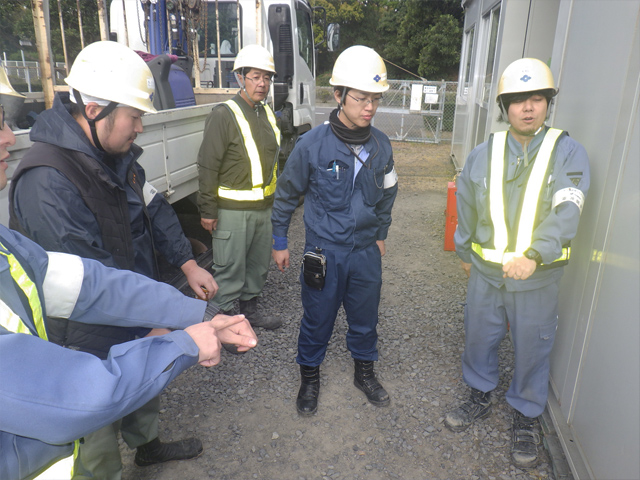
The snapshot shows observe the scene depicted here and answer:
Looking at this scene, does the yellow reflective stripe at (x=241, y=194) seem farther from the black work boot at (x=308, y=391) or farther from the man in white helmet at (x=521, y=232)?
the man in white helmet at (x=521, y=232)

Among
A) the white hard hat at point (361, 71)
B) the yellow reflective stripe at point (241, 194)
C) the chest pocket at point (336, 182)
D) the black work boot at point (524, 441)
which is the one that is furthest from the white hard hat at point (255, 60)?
the black work boot at point (524, 441)

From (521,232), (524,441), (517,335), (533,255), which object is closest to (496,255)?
(521,232)

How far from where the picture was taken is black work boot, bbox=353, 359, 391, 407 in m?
2.90

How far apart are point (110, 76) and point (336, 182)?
1.25 m

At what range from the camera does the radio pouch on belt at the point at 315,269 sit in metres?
2.64

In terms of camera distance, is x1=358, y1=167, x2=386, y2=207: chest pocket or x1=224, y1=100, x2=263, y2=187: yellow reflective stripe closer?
x1=358, y1=167, x2=386, y2=207: chest pocket

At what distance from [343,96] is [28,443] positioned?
214cm

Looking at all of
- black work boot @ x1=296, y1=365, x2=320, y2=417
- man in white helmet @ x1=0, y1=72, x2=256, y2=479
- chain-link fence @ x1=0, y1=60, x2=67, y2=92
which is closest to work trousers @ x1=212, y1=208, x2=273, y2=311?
black work boot @ x1=296, y1=365, x2=320, y2=417

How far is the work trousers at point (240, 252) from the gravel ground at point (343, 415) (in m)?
0.40

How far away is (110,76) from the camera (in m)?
1.83

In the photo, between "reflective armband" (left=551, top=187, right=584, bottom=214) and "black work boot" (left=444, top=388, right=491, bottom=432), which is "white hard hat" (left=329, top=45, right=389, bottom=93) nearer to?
"reflective armband" (left=551, top=187, right=584, bottom=214)

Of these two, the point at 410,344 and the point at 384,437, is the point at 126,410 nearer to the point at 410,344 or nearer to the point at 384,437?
the point at 384,437

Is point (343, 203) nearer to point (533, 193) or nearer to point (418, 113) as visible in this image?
point (533, 193)

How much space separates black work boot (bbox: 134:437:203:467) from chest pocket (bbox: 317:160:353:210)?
151 centimetres
